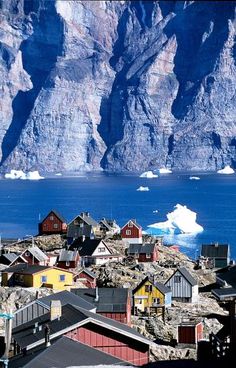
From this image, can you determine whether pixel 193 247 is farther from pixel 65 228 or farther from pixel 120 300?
pixel 120 300

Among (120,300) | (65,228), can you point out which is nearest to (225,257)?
(65,228)

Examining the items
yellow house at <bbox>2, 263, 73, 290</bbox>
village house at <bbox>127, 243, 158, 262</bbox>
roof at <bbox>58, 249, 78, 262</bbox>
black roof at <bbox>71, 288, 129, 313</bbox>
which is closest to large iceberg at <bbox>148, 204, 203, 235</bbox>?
village house at <bbox>127, 243, 158, 262</bbox>

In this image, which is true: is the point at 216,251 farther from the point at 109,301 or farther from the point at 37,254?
the point at 109,301

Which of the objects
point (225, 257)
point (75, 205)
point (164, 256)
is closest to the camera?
point (164, 256)

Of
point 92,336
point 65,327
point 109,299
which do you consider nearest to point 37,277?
point 109,299

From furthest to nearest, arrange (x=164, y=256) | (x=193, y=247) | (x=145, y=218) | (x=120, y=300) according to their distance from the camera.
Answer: (x=145, y=218) < (x=193, y=247) < (x=164, y=256) < (x=120, y=300)

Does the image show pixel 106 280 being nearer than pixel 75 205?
Yes

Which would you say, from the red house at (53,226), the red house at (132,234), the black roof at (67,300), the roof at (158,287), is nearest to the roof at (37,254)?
the roof at (158,287)
